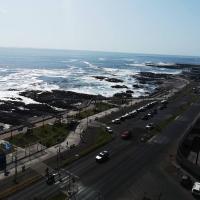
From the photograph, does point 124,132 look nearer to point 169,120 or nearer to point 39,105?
point 169,120

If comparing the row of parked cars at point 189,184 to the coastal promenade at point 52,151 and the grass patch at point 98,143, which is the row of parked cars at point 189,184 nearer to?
the grass patch at point 98,143

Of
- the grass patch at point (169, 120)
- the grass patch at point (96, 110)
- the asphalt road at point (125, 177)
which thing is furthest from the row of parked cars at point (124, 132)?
the grass patch at point (96, 110)

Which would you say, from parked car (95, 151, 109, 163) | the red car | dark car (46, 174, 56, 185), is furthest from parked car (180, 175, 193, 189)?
the red car

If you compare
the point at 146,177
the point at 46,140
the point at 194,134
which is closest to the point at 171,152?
the point at 194,134

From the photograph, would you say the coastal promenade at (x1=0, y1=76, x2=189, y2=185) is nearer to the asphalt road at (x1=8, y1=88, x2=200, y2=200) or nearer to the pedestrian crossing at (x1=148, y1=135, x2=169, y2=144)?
the asphalt road at (x1=8, y1=88, x2=200, y2=200)

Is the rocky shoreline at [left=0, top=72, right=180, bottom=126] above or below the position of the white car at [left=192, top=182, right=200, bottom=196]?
below

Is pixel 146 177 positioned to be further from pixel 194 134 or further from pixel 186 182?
pixel 194 134
